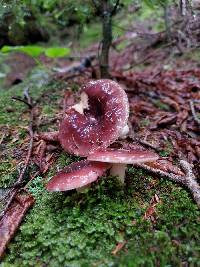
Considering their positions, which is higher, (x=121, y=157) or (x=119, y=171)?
(x=121, y=157)

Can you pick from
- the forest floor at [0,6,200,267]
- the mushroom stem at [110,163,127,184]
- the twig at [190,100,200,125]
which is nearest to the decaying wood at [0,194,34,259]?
the forest floor at [0,6,200,267]

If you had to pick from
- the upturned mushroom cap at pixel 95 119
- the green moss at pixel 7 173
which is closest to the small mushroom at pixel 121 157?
the upturned mushroom cap at pixel 95 119

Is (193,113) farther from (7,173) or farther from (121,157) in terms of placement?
(7,173)

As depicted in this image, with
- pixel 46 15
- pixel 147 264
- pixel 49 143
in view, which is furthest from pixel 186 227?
pixel 46 15

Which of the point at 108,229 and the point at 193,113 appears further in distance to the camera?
the point at 193,113

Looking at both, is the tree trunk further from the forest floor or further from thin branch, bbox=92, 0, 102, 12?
the forest floor

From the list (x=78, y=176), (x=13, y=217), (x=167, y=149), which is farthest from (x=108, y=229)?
(x=167, y=149)

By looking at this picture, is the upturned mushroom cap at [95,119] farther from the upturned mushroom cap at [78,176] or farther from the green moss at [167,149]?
the green moss at [167,149]

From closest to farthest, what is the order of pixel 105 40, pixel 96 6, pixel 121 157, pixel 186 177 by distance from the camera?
pixel 121 157
pixel 186 177
pixel 96 6
pixel 105 40
